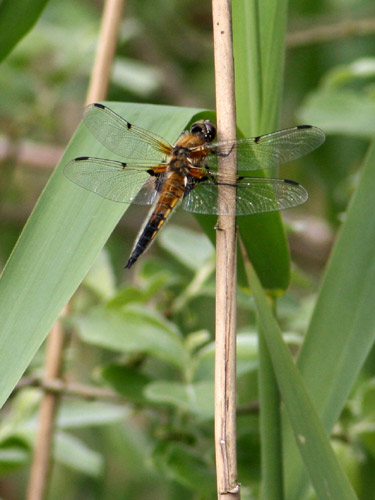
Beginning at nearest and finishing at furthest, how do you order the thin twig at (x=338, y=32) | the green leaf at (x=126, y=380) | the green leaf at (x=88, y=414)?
the green leaf at (x=126, y=380) → the green leaf at (x=88, y=414) → the thin twig at (x=338, y=32)

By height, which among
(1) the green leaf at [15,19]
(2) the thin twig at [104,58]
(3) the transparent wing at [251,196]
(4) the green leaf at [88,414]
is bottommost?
(4) the green leaf at [88,414]

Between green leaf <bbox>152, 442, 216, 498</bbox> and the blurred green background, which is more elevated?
the blurred green background

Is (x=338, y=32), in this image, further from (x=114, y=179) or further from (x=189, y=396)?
(x=189, y=396)

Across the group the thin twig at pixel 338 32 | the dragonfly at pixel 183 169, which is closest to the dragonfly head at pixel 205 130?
the dragonfly at pixel 183 169

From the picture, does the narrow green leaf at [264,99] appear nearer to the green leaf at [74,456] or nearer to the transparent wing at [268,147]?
the transparent wing at [268,147]

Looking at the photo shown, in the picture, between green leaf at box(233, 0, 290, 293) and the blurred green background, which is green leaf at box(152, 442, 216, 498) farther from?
green leaf at box(233, 0, 290, 293)

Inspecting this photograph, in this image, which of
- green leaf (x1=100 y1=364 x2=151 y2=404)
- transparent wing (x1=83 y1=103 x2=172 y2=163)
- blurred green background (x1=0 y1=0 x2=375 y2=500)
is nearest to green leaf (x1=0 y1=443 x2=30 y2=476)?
blurred green background (x1=0 y1=0 x2=375 y2=500)
